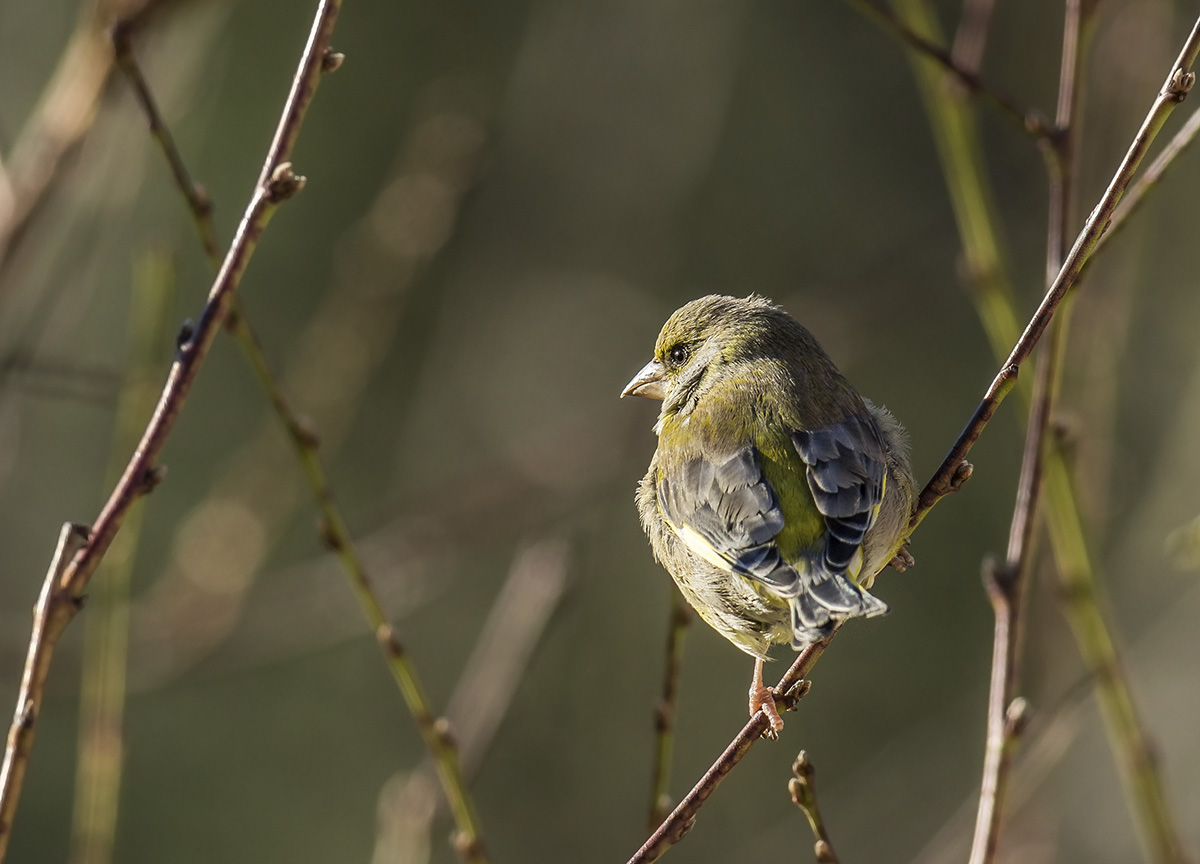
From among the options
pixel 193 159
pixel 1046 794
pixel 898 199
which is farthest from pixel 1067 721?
pixel 193 159

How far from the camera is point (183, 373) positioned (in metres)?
1.80

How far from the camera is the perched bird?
9.04 ft

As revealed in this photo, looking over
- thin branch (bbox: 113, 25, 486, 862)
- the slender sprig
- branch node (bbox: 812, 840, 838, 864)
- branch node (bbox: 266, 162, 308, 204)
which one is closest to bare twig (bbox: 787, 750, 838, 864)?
branch node (bbox: 812, 840, 838, 864)

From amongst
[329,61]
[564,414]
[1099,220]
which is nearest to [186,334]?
[329,61]

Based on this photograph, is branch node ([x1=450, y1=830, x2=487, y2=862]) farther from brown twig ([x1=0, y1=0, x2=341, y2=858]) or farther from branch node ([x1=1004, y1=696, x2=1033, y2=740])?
branch node ([x1=1004, y1=696, x2=1033, y2=740])

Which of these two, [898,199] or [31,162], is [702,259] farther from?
[31,162]

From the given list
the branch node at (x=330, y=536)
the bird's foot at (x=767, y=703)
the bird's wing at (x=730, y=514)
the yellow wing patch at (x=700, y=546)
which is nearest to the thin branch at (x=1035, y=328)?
the bird's foot at (x=767, y=703)

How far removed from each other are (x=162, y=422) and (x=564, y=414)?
6.26m

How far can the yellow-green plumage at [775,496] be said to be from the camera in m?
2.77

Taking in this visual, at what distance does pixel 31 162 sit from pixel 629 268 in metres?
5.91

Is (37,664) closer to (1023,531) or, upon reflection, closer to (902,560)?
(1023,531)

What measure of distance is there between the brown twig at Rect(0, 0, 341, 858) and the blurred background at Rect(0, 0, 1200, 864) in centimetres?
316

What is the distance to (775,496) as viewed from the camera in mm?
2961

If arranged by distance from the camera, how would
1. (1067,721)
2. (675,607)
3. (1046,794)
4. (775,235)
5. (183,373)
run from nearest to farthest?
(183,373) < (675,607) < (1067,721) < (1046,794) < (775,235)
